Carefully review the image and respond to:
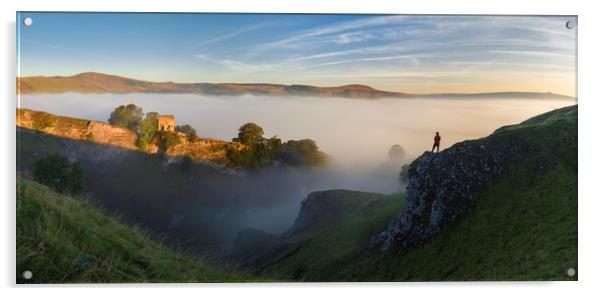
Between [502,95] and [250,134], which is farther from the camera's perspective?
[250,134]

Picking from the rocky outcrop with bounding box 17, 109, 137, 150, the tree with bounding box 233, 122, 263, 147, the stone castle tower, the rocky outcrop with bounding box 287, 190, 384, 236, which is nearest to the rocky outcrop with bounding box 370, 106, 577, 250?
the rocky outcrop with bounding box 287, 190, 384, 236

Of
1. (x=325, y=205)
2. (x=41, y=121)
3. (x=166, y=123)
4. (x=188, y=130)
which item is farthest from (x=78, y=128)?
(x=325, y=205)

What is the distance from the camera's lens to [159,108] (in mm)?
9672

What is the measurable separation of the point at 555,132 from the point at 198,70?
306 inches

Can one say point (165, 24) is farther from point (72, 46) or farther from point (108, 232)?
point (108, 232)

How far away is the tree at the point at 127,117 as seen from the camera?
961cm

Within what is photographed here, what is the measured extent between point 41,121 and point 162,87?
2429mm

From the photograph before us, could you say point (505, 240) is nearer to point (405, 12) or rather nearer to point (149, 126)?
point (405, 12)

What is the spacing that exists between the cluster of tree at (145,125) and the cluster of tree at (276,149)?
1.08 m

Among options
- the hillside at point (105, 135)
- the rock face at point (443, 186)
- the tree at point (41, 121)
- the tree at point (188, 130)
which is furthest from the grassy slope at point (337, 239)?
the tree at point (41, 121)

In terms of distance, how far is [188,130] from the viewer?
980 cm

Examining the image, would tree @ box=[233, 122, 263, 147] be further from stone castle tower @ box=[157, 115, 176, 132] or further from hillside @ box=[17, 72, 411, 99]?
stone castle tower @ box=[157, 115, 176, 132]

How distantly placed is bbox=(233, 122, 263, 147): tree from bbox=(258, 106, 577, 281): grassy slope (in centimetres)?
259

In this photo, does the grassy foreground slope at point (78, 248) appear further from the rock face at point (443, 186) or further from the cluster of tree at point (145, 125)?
the rock face at point (443, 186)
